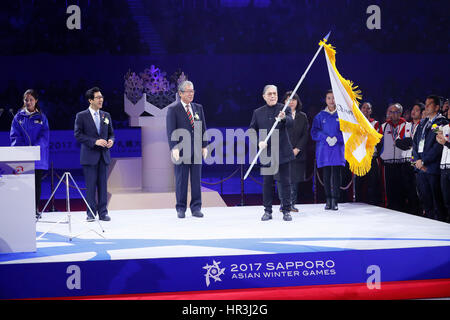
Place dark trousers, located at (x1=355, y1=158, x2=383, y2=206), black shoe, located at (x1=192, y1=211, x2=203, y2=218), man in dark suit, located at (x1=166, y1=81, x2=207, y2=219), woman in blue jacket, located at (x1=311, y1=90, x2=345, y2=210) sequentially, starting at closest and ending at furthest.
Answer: man in dark suit, located at (x1=166, y1=81, x2=207, y2=219) < black shoe, located at (x1=192, y1=211, x2=203, y2=218) < woman in blue jacket, located at (x1=311, y1=90, x2=345, y2=210) < dark trousers, located at (x1=355, y1=158, x2=383, y2=206)

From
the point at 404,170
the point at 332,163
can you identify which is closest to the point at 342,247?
the point at 332,163

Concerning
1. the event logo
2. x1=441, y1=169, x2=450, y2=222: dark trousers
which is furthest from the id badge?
the event logo

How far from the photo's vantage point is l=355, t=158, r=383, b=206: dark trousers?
281 inches

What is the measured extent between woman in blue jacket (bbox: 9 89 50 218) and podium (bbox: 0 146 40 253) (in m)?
2.13

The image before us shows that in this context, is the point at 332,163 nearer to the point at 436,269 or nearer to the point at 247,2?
the point at 436,269

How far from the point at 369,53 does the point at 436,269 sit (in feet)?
25.0

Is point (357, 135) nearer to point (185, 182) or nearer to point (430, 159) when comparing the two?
point (430, 159)

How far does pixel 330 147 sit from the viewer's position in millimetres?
5566

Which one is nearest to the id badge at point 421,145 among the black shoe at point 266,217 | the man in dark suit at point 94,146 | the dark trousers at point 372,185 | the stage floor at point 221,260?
the stage floor at point 221,260

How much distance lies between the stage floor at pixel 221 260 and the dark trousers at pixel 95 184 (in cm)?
83

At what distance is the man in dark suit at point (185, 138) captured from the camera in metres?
5.12

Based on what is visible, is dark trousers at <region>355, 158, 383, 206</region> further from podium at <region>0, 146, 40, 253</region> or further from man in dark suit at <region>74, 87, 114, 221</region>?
podium at <region>0, 146, 40, 253</region>

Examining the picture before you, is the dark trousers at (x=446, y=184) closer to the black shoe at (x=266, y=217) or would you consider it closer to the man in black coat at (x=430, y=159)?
the man in black coat at (x=430, y=159)

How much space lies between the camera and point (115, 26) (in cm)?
1036
